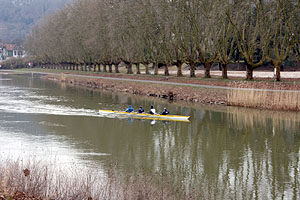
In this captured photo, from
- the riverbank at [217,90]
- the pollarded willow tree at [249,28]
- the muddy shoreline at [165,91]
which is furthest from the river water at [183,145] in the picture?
the pollarded willow tree at [249,28]

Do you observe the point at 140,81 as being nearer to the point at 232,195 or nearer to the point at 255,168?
the point at 255,168

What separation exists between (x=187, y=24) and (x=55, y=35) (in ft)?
211

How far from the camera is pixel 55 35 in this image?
122 metres

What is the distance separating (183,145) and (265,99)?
693 inches

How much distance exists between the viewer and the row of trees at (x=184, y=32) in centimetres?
5031

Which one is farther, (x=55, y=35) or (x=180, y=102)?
(x=55, y=35)

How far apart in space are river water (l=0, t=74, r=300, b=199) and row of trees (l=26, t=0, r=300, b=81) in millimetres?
12720

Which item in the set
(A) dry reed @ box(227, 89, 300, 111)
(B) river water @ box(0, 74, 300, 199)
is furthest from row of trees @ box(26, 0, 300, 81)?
(B) river water @ box(0, 74, 300, 199)

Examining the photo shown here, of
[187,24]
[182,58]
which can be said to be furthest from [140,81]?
[187,24]

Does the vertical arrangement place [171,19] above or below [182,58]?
above

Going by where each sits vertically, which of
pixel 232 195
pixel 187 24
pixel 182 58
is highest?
pixel 187 24

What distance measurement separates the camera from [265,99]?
43156mm

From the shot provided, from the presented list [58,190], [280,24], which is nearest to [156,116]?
[280,24]

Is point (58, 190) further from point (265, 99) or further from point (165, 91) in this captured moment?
point (165, 91)
